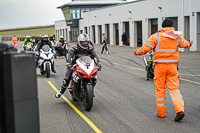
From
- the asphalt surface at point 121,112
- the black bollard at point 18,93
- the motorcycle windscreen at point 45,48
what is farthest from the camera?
the motorcycle windscreen at point 45,48

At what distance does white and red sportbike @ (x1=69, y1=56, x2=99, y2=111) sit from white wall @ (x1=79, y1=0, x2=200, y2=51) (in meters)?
22.9

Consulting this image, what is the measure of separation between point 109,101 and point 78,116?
1.85 meters

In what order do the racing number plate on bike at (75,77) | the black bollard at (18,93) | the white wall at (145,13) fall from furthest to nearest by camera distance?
the white wall at (145,13), the racing number plate on bike at (75,77), the black bollard at (18,93)

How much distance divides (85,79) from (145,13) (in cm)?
3310

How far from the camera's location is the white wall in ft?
101

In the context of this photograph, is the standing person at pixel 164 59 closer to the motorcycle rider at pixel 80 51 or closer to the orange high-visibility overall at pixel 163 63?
the orange high-visibility overall at pixel 163 63

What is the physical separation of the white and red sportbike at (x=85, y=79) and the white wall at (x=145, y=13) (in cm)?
2288

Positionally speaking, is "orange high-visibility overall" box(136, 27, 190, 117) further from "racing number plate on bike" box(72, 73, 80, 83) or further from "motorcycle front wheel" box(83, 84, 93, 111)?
"racing number plate on bike" box(72, 73, 80, 83)

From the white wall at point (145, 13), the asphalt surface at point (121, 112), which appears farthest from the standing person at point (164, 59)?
the white wall at point (145, 13)

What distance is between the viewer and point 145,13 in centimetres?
4050

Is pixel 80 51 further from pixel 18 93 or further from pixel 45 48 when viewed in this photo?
pixel 45 48

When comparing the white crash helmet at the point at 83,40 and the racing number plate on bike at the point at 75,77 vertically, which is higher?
the white crash helmet at the point at 83,40

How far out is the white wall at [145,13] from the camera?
101ft

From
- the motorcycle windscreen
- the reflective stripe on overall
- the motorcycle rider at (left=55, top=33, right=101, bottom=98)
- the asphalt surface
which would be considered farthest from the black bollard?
the motorcycle windscreen
